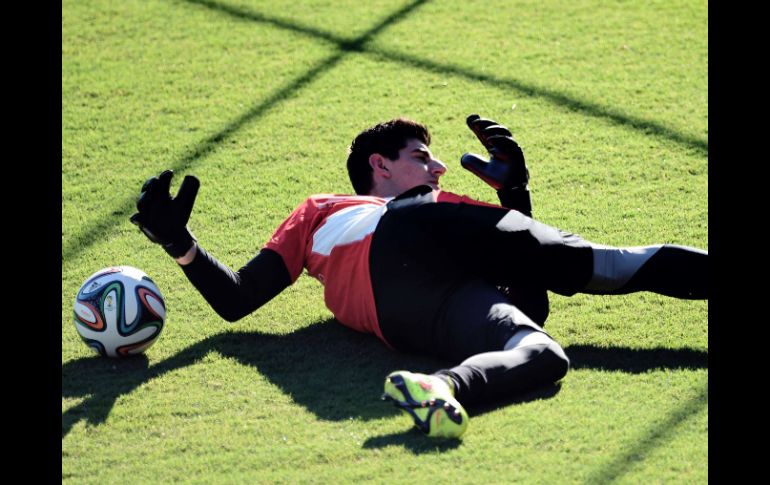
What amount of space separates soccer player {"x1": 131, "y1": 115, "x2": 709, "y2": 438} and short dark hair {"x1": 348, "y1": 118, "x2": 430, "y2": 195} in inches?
16.8

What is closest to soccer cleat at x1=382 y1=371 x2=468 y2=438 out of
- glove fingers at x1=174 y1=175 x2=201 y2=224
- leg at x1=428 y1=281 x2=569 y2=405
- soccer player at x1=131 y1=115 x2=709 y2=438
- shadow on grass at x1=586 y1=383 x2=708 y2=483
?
leg at x1=428 y1=281 x2=569 y2=405

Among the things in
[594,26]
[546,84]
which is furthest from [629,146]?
[594,26]

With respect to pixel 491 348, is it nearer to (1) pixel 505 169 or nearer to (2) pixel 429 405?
(2) pixel 429 405

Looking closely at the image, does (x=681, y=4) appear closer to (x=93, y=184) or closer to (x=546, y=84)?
(x=546, y=84)

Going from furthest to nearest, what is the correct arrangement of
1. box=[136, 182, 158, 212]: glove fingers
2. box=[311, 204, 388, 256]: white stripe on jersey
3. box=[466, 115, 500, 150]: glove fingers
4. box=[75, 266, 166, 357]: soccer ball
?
box=[466, 115, 500, 150]: glove fingers, box=[311, 204, 388, 256]: white stripe on jersey, box=[75, 266, 166, 357]: soccer ball, box=[136, 182, 158, 212]: glove fingers

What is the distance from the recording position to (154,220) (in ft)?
16.8

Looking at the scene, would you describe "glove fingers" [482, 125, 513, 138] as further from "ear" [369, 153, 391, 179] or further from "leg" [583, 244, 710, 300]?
"leg" [583, 244, 710, 300]

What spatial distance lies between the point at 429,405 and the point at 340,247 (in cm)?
126

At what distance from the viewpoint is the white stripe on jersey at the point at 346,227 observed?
5.38 metres

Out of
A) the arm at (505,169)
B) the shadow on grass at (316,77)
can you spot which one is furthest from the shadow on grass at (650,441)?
the shadow on grass at (316,77)

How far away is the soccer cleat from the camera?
171 inches

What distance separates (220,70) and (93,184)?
1762 mm

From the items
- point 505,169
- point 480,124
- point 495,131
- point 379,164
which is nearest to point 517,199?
point 505,169

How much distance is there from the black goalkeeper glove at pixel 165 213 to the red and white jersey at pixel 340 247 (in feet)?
1.78
